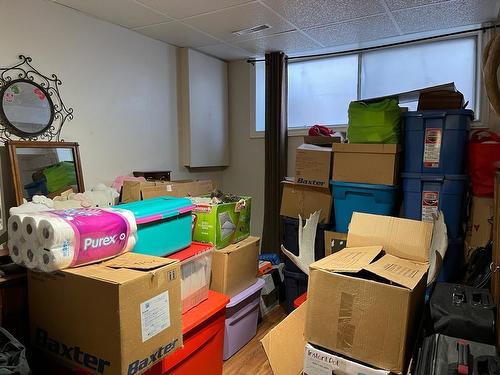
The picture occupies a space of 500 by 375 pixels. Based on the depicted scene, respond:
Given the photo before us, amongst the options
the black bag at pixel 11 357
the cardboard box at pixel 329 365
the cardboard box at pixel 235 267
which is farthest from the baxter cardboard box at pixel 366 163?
the black bag at pixel 11 357

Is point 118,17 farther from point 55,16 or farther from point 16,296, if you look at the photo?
point 16,296

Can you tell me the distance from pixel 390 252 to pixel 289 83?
8.45 feet

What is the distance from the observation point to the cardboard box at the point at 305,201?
2740 millimetres

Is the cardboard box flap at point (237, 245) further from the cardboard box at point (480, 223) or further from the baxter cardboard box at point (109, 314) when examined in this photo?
the cardboard box at point (480, 223)

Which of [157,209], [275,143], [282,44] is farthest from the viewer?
[275,143]

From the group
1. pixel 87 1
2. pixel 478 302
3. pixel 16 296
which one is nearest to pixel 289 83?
pixel 87 1

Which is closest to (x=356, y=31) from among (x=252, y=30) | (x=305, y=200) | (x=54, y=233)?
(x=252, y=30)

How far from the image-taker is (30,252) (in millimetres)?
1268

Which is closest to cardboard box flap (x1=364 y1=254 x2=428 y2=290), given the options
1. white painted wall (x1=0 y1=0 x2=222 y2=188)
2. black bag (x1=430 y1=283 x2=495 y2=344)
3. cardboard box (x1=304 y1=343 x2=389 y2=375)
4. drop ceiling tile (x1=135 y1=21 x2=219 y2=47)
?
→ black bag (x1=430 y1=283 x2=495 y2=344)

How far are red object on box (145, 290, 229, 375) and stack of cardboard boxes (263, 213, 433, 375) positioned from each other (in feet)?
1.17

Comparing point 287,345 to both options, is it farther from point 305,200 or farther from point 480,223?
point 480,223

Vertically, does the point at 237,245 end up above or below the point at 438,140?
below

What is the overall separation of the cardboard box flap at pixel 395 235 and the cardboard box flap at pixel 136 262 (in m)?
0.98

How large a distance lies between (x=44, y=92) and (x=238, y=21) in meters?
1.46
